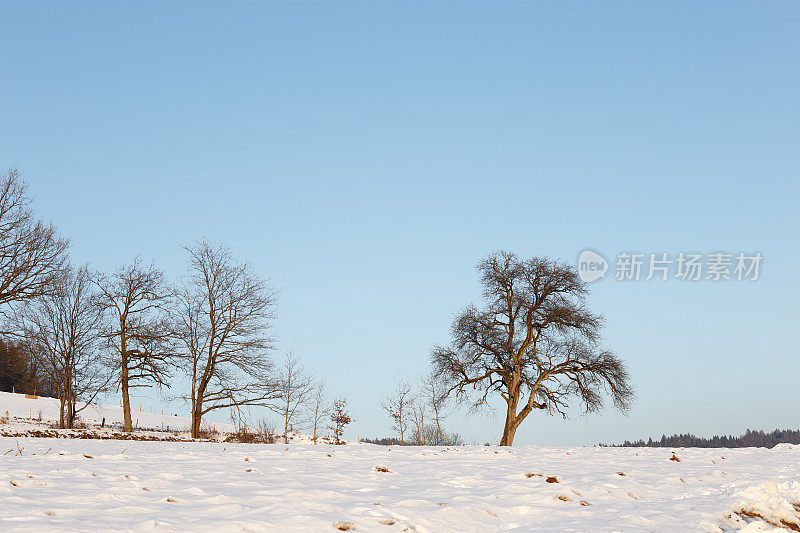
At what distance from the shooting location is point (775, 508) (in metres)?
7.57

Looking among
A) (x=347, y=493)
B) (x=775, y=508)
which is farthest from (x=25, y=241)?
(x=775, y=508)

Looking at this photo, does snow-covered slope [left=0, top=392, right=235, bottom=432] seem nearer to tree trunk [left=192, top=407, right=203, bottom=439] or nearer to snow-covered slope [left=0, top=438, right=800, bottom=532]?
tree trunk [left=192, top=407, right=203, bottom=439]

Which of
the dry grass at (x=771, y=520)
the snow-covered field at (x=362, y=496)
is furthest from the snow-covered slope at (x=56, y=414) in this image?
the dry grass at (x=771, y=520)

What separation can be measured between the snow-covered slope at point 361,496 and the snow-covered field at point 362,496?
2 centimetres

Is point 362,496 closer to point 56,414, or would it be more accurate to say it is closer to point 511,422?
point 511,422

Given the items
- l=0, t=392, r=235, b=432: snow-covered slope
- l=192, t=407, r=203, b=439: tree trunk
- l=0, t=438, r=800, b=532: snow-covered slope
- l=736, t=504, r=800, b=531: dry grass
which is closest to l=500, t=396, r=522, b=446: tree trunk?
l=192, t=407, r=203, b=439: tree trunk

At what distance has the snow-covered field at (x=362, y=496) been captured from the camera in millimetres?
6441

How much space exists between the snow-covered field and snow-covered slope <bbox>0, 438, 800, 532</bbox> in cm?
2

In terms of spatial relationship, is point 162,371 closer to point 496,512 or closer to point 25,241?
point 25,241

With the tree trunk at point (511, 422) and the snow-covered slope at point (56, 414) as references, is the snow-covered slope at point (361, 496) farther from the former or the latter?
the snow-covered slope at point (56, 414)

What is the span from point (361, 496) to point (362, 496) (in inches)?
0.5

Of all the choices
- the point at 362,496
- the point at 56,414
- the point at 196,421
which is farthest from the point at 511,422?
the point at 56,414

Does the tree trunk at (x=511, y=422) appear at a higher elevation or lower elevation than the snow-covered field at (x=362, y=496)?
lower

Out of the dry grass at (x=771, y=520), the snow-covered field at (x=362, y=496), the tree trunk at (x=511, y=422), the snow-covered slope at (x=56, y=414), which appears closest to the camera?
the snow-covered field at (x=362, y=496)
